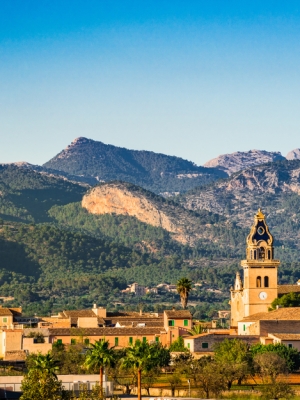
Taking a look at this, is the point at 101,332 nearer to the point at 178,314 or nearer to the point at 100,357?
→ the point at 178,314

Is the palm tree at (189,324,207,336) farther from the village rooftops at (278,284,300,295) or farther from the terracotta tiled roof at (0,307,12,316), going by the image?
the terracotta tiled roof at (0,307,12,316)

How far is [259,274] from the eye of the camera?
153m

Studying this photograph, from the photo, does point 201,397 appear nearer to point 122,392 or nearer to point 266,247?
point 122,392

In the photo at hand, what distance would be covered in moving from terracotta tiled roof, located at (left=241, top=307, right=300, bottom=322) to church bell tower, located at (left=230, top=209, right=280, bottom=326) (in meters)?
7.36

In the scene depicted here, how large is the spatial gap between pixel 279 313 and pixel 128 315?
111 feet

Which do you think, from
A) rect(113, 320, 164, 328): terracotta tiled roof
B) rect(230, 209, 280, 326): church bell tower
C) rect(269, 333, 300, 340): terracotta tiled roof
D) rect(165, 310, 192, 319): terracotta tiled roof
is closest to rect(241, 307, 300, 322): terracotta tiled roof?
rect(269, 333, 300, 340): terracotta tiled roof

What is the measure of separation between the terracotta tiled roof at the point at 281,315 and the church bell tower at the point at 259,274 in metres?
7.36

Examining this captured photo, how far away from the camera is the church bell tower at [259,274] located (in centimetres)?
15238

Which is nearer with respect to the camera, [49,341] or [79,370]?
[79,370]

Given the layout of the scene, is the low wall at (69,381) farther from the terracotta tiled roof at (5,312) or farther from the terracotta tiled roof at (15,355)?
the terracotta tiled roof at (5,312)

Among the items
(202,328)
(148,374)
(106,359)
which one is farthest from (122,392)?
(202,328)

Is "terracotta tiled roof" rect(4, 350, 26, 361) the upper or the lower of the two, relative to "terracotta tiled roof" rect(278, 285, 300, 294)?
lower

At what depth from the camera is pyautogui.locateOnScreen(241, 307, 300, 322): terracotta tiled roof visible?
13862 centimetres

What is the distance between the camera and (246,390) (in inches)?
4481
